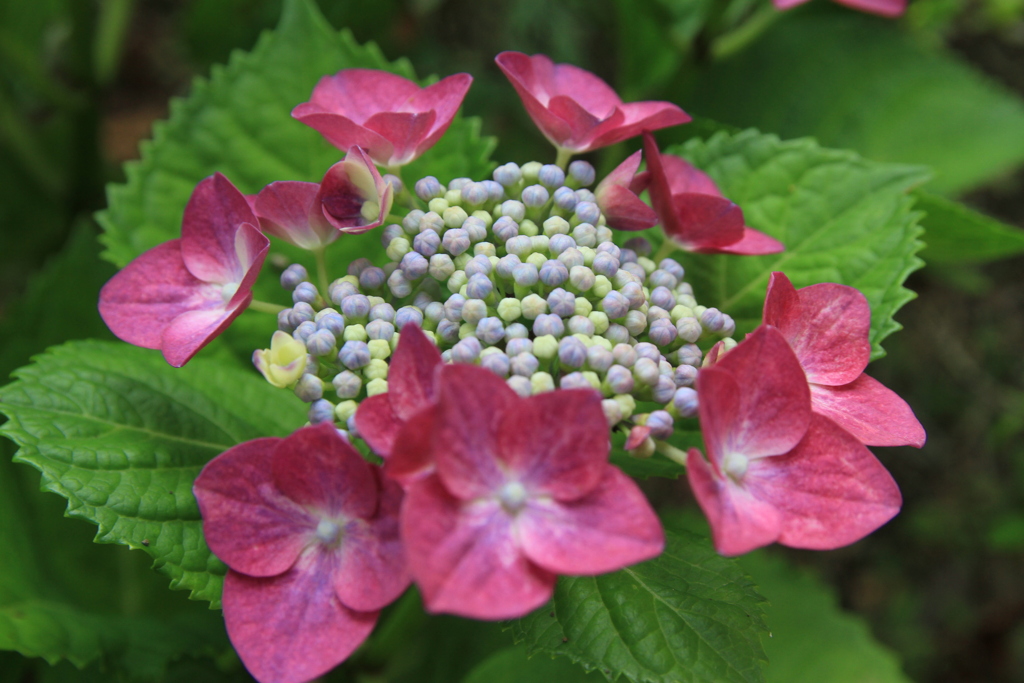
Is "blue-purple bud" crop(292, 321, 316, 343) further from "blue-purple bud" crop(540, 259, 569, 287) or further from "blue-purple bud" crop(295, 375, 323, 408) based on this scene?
"blue-purple bud" crop(540, 259, 569, 287)

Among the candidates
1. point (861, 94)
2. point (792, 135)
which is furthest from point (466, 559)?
point (861, 94)

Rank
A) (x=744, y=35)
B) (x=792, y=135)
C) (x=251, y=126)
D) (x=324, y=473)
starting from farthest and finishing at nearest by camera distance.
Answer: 1. (x=792, y=135)
2. (x=744, y=35)
3. (x=251, y=126)
4. (x=324, y=473)

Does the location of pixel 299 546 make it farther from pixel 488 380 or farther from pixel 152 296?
pixel 152 296

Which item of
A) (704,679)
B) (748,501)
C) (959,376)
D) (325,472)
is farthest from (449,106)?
(959,376)

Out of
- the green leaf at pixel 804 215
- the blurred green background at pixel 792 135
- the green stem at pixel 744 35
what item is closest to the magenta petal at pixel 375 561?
the green leaf at pixel 804 215

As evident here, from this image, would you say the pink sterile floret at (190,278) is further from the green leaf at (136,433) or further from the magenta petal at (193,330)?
the green leaf at (136,433)

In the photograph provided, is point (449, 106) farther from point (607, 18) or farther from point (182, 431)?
point (607, 18)

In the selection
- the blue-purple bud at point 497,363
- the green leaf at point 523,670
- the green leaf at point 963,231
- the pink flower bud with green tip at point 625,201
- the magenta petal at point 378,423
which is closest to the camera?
the magenta petal at point 378,423
